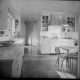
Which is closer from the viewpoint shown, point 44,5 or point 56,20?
point 44,5

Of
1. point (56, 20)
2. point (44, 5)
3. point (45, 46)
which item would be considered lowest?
point (45, 46)

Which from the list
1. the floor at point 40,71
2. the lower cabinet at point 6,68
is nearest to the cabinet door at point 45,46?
the floor at point 40,71

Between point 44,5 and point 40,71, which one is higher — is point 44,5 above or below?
above

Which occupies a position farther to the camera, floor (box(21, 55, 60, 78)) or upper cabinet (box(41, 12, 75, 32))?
upper cabinet (box(41, 12, 75, 32))

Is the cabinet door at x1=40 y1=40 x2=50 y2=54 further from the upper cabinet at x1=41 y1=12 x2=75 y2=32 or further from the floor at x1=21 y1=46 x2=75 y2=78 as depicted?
the floor at x1=21 y1=46 x2=75 y2=78

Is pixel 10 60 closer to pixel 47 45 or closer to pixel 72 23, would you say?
pixel 47 45

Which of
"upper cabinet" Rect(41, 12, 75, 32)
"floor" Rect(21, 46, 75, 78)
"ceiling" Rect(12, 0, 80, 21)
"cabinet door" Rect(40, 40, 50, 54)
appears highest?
"ceiling" Rect(12, 0, 80, 21)

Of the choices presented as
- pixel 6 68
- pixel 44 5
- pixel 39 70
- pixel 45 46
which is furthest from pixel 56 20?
pixel 6 68

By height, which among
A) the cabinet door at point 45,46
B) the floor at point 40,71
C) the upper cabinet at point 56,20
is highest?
the upper cabinet at point 56,20

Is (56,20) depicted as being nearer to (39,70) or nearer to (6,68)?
(39,70)

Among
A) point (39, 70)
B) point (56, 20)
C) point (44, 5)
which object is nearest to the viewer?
point (39, 70)

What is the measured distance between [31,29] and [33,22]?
0.78 meters

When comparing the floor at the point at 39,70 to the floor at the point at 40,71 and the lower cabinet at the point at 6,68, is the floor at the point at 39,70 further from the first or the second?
the lower cabinet at the point at 6,68

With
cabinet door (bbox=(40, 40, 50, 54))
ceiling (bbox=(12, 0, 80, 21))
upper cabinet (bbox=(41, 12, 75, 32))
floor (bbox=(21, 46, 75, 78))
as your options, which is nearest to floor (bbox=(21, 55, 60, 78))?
floor (bbox=(21, 46, 75, 78))
